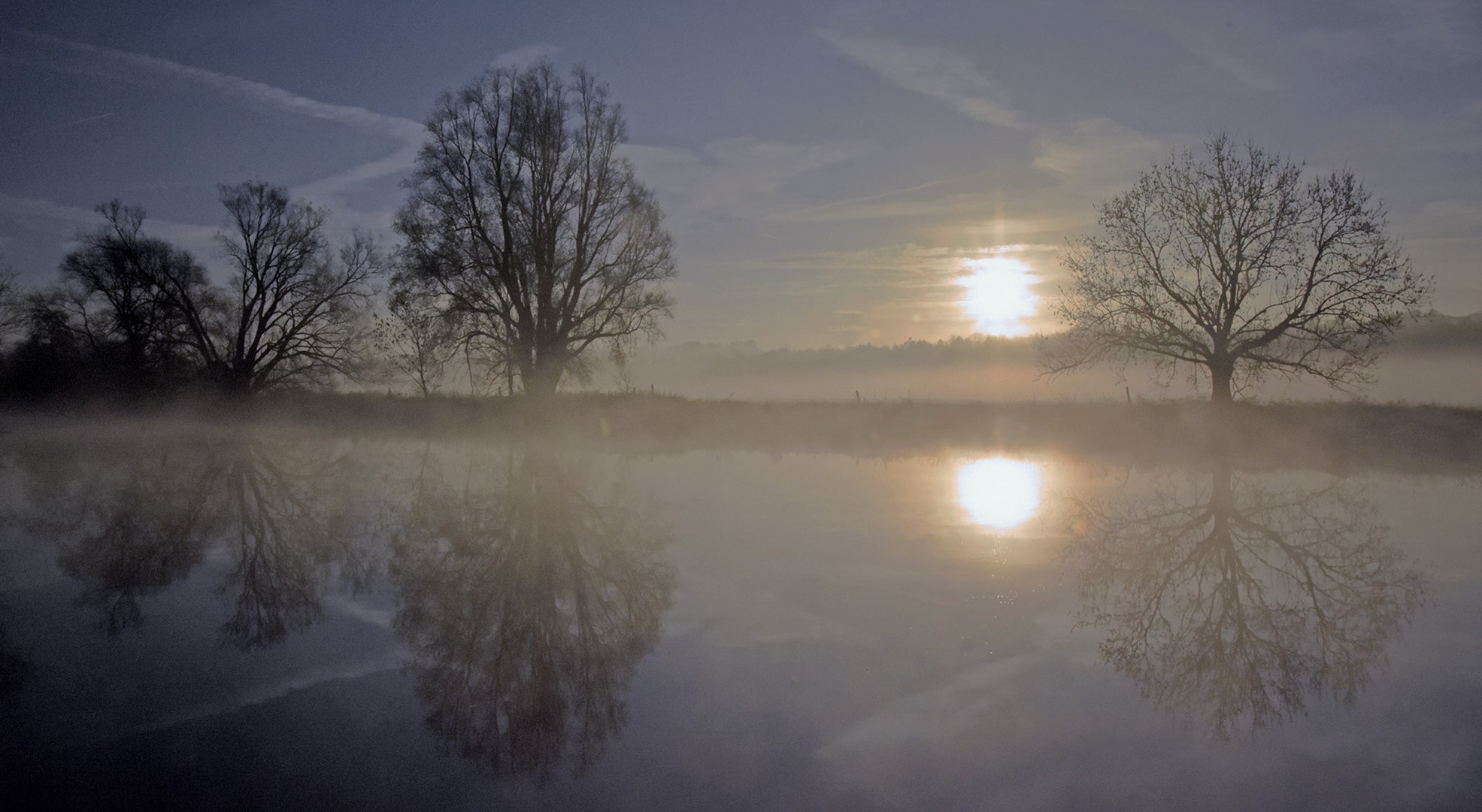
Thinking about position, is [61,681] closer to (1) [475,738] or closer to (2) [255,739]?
(2) [255,739]

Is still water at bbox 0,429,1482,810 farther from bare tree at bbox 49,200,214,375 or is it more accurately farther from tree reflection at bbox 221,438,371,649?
bare tree at bbox 49,200,214,375

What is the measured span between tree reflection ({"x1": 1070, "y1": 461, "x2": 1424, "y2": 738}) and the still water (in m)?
0.04

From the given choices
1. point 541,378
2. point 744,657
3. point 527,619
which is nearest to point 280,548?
point 527,619

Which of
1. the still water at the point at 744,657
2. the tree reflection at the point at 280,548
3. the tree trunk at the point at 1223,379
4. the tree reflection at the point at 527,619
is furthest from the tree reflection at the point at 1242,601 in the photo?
the tree trunk at the point at 1223,379

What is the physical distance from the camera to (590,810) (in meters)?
3.80

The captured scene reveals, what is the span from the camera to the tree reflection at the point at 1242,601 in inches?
209

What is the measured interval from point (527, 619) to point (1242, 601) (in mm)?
5697

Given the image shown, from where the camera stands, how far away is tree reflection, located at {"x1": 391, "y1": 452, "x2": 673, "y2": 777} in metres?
4.66

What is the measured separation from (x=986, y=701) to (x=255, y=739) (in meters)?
4.02

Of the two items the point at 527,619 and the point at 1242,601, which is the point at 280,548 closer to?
the point at 527,619

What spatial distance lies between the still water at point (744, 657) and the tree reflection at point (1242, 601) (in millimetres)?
38

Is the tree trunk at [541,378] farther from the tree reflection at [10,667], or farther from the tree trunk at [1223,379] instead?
the tree reflection at [10,667]

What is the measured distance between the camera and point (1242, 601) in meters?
7.03

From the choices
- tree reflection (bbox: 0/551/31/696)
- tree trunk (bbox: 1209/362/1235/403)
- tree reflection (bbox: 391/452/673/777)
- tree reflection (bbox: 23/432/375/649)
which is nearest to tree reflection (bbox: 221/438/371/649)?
tree reflection (bbox: 23/432/375/649)
